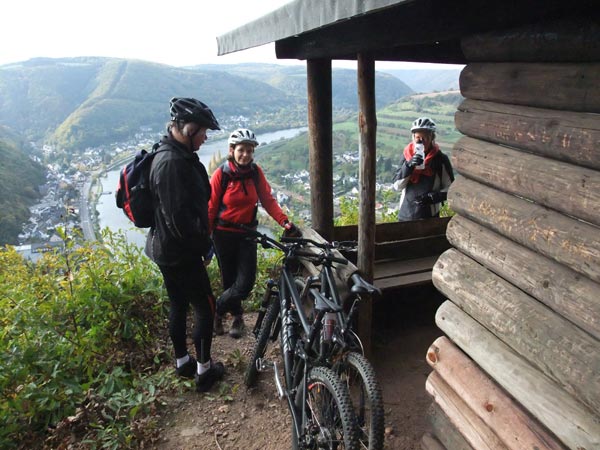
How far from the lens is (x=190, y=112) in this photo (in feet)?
10.1

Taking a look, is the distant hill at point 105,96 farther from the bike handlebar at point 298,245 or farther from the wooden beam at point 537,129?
the wooden beam at point 537,129

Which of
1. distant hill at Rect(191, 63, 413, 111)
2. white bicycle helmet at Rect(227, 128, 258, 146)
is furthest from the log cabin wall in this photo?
distant hill at Rect(191, 63, 413, 111)

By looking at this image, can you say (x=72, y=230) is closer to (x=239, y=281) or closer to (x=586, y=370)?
(x=239, y=281)

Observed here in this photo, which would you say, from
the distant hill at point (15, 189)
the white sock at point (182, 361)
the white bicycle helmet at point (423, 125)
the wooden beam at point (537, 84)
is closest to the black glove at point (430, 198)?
the white bicycle helmet at point (423, 125)

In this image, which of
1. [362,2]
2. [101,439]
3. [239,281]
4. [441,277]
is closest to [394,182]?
[239,281]

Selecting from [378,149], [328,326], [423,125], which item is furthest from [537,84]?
[378,149]

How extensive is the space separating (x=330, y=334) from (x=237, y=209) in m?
1.91

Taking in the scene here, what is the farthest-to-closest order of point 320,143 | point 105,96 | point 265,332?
1. point 105,96
2. point 320,143
3. point 265,332

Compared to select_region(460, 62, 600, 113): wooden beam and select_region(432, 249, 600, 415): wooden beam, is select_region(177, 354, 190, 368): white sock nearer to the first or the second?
select_region(432, 249, 600, 415): wooden beam

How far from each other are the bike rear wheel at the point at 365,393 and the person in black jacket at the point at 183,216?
144 centimetres

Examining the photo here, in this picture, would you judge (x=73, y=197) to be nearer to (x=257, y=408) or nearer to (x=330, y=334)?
(x=257, y=408)

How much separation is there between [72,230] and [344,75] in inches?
1484

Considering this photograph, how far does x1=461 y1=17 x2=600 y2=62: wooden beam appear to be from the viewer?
5.41 ft

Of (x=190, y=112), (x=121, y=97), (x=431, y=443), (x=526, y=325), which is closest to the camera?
(x=526, y=325)
